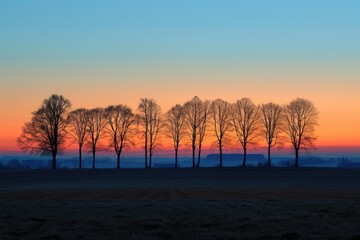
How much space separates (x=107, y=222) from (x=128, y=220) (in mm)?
698

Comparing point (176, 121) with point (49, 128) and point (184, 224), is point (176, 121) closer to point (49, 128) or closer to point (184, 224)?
point (49, 128)

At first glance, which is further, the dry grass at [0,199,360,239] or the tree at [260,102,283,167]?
the tree at [260,102,283,167]

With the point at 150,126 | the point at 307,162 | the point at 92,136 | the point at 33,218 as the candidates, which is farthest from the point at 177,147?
the point at 33,218

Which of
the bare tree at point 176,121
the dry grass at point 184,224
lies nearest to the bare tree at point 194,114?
the bare tree at point 176,121

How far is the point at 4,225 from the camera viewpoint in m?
15.3

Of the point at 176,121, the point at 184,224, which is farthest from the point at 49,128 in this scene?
the point at 184,224

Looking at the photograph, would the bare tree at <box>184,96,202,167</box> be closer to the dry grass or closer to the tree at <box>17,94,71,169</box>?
the tree at <box>17,94,71,169</box>

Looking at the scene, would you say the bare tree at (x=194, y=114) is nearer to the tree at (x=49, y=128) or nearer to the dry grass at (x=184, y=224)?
the tree at (x=49, y=128)

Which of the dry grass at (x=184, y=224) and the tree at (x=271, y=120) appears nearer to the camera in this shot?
the dry grass at (x=184, y=224)

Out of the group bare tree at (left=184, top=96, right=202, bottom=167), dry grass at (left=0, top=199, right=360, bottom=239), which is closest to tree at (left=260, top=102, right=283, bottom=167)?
bare tree at (left=184, top=96, right=202, bottom=167)

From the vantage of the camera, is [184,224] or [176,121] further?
[176,121]

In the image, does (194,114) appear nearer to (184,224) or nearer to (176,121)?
(176,121)

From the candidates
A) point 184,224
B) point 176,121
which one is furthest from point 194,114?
point 184,224

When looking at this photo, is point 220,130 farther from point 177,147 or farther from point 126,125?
point 126,125
